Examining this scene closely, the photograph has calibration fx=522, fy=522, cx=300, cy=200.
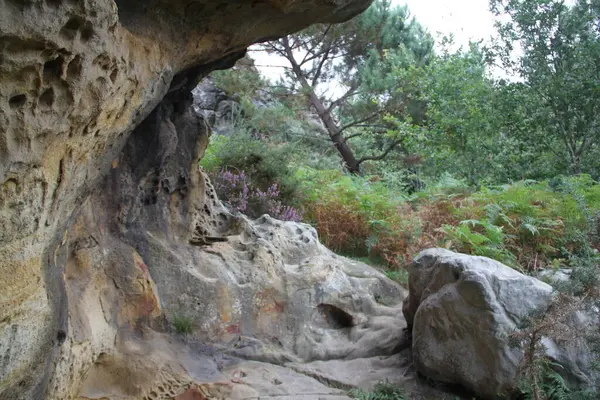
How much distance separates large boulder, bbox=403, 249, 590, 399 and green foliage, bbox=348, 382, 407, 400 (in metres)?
0.32

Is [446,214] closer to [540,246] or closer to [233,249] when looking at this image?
[540,246]

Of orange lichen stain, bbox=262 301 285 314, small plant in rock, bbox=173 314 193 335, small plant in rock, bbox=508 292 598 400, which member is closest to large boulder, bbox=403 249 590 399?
small plant in rock, bbox=508 292 598 400

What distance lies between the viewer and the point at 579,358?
3.62 metres

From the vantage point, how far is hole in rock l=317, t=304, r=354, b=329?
5.09 m

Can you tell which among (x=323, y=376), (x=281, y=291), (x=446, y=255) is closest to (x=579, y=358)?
(x=446, y=255)

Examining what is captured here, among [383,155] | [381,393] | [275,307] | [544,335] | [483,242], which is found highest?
[383,155]

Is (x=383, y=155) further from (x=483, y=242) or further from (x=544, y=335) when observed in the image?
(x=544, y=335)

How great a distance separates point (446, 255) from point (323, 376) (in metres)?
1.42

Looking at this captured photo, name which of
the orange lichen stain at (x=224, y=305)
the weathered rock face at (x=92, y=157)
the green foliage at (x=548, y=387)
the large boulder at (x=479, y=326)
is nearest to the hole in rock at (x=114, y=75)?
the weathered rock face at (x=92, y=157)

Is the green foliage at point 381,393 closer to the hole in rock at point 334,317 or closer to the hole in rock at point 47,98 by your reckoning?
the hole in rock at point 334,317

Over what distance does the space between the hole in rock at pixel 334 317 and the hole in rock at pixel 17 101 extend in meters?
3.53

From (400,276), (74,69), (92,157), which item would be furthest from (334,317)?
(74,69)

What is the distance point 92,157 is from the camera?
293 centimetres

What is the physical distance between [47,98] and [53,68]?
0.13 metres
